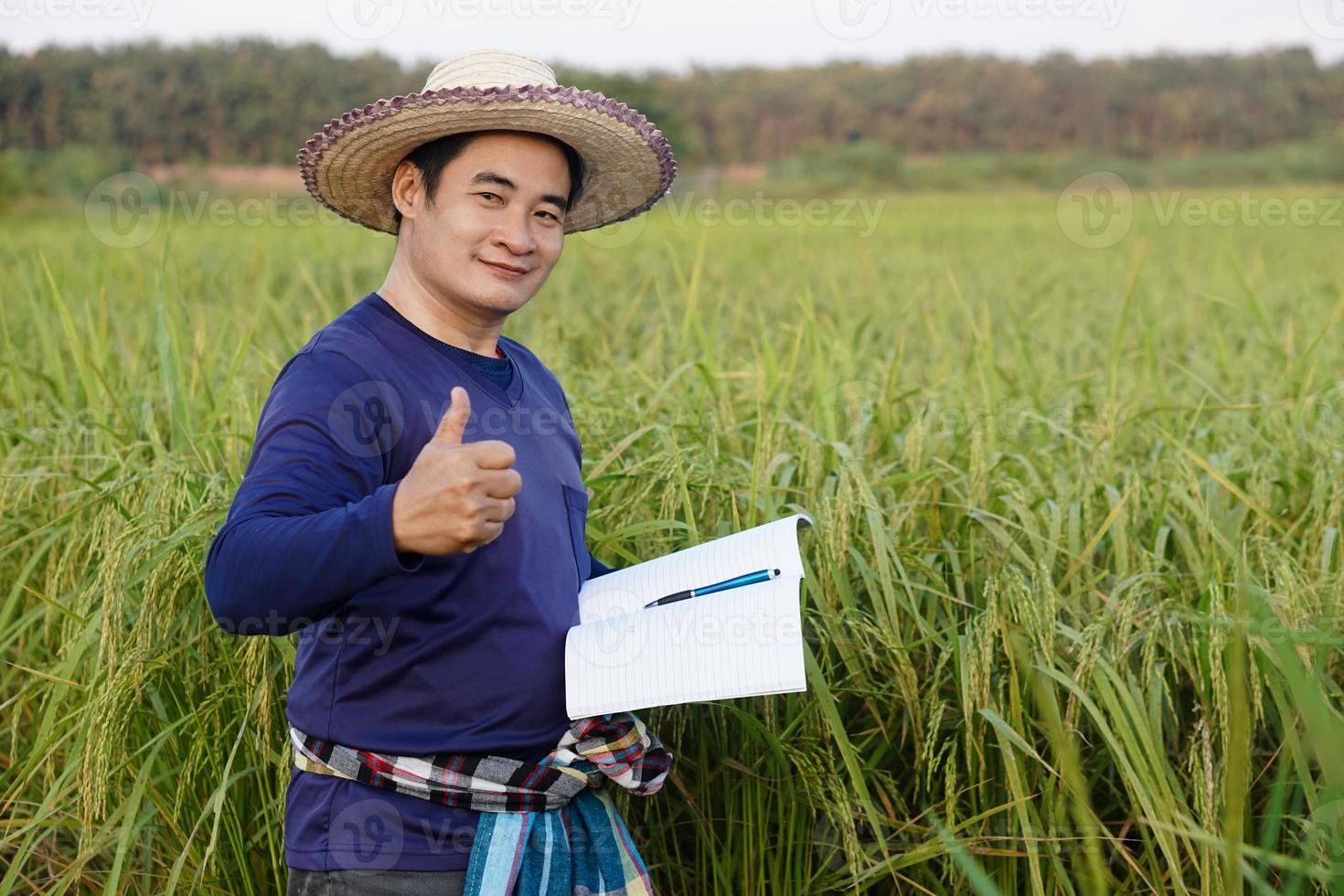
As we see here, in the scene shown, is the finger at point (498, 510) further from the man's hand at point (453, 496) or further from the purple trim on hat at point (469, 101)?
the purple trim on hat at point (469, 101)

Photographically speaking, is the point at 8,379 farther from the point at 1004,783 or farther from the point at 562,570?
the point at 1004,783

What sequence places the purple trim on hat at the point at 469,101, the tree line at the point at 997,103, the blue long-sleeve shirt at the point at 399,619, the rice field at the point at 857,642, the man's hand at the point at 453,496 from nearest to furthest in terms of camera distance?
the man's hand at the point at 453,496 → the blue long-sleeve shirt at the point at 399,619 → the purple trim on hat at the point at 469,101 → the rice field at the point at 857,642 → the tree line at the point at 997,103

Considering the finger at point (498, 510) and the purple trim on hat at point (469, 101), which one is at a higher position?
the purple trim on hat at point (469, 101)

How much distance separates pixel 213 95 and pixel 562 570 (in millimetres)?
17897

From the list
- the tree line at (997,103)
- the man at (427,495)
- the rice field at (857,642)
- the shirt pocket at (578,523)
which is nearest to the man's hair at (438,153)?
the man at (427,495)

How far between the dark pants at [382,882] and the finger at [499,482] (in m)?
0.48

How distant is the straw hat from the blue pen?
599 millimetres

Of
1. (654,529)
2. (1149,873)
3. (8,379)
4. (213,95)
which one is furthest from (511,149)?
(213,95)

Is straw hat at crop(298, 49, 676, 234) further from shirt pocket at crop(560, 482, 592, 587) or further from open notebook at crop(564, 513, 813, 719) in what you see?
open notebook at crop(564, 513, 813, 719)

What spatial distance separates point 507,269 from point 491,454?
0.43 m

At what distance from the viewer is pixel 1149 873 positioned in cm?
170

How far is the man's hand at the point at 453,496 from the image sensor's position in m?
0.94

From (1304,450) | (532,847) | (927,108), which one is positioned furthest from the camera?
(927,108)

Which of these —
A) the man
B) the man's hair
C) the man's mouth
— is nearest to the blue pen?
the man
